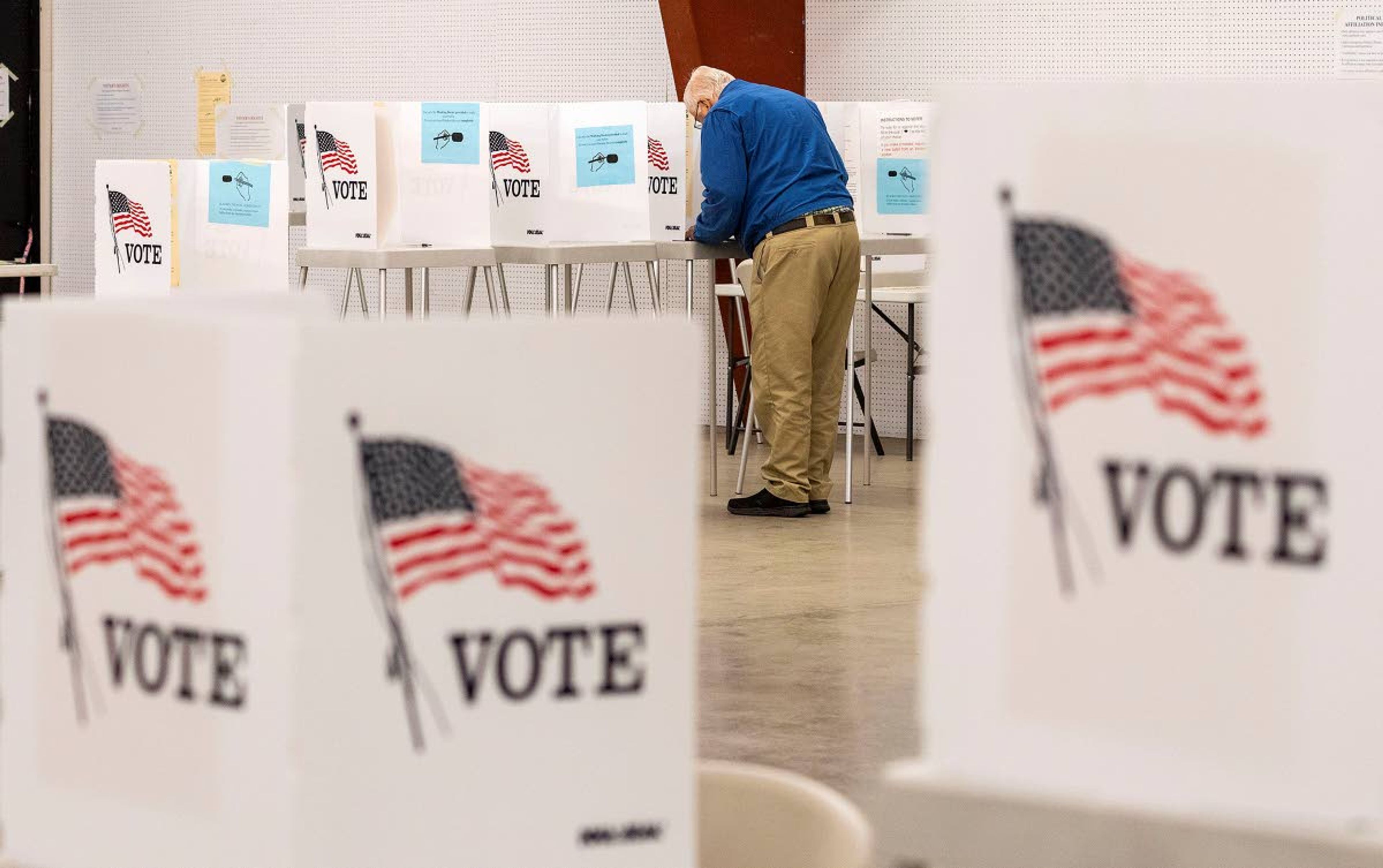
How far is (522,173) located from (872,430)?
226 cm

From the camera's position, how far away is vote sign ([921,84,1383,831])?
3.56 feet

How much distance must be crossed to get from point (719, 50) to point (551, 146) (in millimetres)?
1938

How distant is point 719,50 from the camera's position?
7766mm

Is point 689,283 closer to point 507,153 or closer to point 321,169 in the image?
point 507,153

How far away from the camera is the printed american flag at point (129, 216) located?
4.73 meters

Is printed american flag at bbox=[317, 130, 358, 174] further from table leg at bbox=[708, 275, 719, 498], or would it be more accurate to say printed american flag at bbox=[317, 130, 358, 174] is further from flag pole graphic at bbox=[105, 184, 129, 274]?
table leg at bbox=[708, 275, 719, 498]

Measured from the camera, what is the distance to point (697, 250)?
600 centimetres

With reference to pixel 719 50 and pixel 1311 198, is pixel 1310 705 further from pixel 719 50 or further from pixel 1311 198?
pixel 719 50

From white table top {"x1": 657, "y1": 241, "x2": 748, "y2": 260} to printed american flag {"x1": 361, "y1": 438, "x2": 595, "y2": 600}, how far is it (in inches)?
189

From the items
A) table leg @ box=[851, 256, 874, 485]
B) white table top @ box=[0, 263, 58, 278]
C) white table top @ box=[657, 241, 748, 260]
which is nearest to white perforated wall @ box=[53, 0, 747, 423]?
table leg @ box=[851, 256, 874, 485]

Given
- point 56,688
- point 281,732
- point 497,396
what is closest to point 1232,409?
point 497,396

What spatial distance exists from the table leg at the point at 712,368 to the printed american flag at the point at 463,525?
12.9 feet

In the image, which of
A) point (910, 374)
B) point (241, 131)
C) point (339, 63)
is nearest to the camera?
point (910, 374)

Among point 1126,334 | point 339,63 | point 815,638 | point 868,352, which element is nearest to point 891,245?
point 868,352
